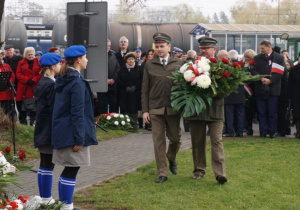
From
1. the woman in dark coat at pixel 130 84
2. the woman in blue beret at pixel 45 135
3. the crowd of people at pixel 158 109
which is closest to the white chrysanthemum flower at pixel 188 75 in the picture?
the crowd of people at pixel 158 109

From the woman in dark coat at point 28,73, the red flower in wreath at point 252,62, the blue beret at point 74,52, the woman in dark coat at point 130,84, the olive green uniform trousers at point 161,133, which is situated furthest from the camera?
the woman in dark coat at point 130,84

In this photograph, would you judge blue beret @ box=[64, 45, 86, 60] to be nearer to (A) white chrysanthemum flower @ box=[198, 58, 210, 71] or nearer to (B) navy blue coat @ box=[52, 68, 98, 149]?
(B) navy blue coat @ box=[52, 68, 98, 149]

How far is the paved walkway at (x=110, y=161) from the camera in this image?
9391 mm

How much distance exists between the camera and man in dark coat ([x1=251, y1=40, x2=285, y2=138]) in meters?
14.4

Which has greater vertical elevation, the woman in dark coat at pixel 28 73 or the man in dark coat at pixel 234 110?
the woman in dark coat at pixel 28 73

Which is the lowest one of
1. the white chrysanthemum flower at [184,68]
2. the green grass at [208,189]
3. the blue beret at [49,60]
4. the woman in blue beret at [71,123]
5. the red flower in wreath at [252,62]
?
the green grass at [208,189]

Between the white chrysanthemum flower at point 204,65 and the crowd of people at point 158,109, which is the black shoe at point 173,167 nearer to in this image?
the crowd of people at point 158,109

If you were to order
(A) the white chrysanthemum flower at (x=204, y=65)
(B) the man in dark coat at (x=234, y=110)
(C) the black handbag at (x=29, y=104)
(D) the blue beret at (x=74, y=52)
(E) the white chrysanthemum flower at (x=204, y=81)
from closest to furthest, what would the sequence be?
1. (D) the blue beret at (x=74, y=52)
2. (E) the white chrysanthemum flower at (x=204, y=81)
3. (A) the white chrysanthemum flower at (x=204, y=65)
4. (B) the man in dark coat at (x=234, y=110)
5. (C) the black handbag at (x=29, y=104)

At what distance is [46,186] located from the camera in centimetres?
777

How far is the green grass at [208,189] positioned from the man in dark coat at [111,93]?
233 inches

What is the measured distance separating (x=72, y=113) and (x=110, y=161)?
4.49 metres

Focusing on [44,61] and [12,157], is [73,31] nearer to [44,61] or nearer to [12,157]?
[44,61]

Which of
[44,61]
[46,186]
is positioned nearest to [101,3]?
[44,61]

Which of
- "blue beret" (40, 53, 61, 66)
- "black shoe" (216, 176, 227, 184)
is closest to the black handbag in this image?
"blue beret" (40, 53, 61, 66)
